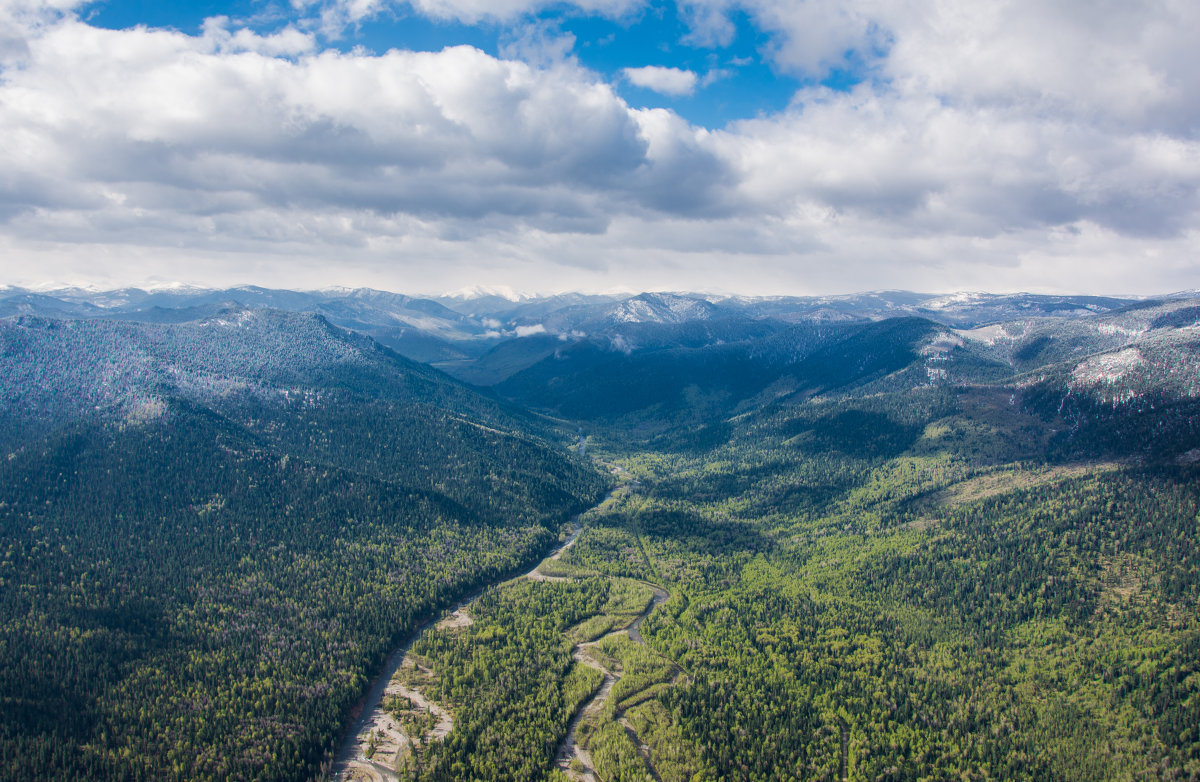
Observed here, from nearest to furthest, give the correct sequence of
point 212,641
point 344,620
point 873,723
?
point 873,723, point 212,641, point 344,620

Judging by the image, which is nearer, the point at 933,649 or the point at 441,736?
the point at 441,736

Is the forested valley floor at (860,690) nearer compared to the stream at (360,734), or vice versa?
the forested valley floor at (860,690)

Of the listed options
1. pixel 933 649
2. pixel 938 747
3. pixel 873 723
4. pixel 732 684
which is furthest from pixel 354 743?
pixel 933 649

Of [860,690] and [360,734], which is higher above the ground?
[860,690]

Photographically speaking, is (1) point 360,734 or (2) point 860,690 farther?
(2) point 860,690

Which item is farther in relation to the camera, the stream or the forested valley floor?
the stream

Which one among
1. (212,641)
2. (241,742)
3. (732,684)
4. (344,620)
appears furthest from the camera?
(344,620)

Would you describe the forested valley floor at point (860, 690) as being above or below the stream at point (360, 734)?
above

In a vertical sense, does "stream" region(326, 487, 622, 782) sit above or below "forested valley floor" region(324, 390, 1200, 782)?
below

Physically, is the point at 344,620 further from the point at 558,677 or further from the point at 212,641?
the point at 558,677

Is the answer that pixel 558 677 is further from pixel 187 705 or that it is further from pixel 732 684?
pixel 187 705

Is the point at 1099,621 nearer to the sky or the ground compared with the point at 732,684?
nearer to the sky
